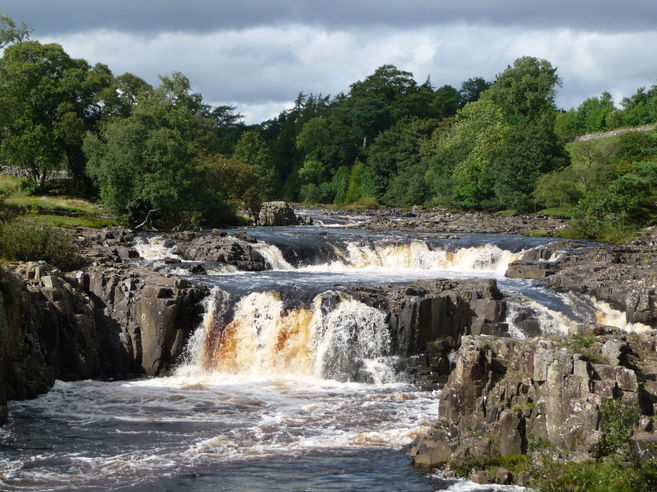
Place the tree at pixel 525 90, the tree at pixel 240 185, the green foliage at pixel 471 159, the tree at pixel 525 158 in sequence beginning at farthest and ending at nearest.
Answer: the tree at pixel 525 90, the green foliage at pixel 471 159, the tree at pixel 525 158, the tree at pixel 240 185

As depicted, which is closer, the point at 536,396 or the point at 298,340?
the point at 536,396

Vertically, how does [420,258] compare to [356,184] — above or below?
below

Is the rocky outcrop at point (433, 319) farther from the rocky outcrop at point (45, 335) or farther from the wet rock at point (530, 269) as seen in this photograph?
the rocky outcrop at point (45, 335)

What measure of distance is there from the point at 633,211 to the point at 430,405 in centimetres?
3416

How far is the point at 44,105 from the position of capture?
191ft

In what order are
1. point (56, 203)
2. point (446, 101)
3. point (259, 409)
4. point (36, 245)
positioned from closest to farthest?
point (259, 409) < point (36, 245) < point (56, 203) < point (446, 101)

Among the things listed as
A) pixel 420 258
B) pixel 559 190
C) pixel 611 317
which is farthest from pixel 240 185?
pixel 611 317

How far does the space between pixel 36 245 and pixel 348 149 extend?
271 ft

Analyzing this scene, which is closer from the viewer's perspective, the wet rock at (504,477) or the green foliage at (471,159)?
the wet rock at (504,477)

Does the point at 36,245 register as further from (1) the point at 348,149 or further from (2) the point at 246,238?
(1) the point at 348,149

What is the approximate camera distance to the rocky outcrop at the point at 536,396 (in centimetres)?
1672

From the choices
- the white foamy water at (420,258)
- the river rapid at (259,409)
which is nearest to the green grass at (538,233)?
the white foamy water at (420,258)

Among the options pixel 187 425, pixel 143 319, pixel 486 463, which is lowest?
pixel 187 425

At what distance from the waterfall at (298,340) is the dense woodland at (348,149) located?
21.6 metres
